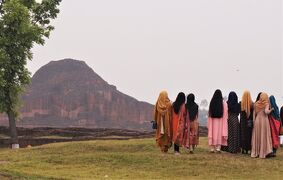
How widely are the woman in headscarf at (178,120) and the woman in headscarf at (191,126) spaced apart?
0.38 feet

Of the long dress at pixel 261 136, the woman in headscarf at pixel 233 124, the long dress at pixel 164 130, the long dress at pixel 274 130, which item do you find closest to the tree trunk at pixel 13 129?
the long dress at pixel 164 130

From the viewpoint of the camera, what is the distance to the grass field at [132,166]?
11469mm

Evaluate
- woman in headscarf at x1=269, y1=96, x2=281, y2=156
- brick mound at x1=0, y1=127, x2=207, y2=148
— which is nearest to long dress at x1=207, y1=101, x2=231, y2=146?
woman in headscarf at x1=269, y1=96, x2=281, y2=156

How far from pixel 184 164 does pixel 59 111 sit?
74729 millimetres

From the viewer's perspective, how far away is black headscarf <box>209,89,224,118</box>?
14.4 metres

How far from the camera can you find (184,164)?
12.6 meters

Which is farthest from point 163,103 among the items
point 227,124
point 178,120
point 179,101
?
point 227,124

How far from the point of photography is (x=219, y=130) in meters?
14.4

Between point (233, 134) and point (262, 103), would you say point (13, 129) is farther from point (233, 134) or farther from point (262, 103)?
point (262, 103)

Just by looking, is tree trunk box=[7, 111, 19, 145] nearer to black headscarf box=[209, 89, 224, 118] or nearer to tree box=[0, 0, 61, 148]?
tree box=[0, 0, 61, 148]

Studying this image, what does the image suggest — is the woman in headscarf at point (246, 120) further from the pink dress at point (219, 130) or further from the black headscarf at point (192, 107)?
the black headscarf at point (192, 107)

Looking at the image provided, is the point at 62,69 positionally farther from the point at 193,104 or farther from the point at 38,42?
the point at 193,104

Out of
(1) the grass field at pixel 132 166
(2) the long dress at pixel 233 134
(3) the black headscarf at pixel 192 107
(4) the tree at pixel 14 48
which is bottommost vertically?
(1) the grass field at pixel 132 166

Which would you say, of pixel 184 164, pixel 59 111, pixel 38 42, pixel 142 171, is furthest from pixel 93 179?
pixel 59 111
